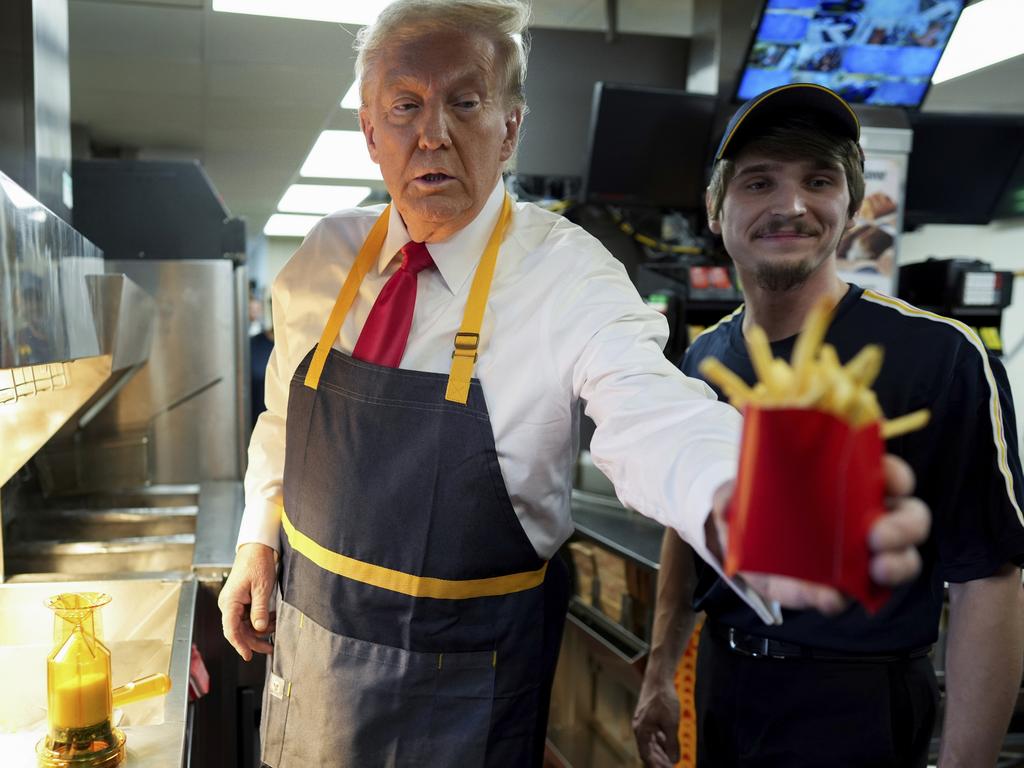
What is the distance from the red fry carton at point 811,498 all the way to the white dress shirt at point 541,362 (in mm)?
217

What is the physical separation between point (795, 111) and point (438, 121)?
629 mm

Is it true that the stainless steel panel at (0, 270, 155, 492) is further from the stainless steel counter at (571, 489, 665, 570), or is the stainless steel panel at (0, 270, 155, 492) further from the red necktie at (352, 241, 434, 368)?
A: the stainless steel counter at (571, 489, 665, 570)

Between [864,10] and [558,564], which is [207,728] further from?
[864,10]

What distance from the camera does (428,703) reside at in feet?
4.04

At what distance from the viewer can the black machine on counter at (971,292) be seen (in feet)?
11.4

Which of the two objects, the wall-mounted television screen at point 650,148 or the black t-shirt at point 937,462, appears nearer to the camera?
the black t-shirt at point 937,462

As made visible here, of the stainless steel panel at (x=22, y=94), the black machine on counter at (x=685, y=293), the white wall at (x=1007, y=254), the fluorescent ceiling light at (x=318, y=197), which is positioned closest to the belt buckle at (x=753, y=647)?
the stainless steel panel at (x=22, y=94)

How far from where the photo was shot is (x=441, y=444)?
4.02ft

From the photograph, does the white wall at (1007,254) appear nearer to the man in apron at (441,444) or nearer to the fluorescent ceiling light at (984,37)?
the fluorescent ceiling light at (984,37)

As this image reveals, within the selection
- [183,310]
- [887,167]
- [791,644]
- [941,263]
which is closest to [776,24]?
[887,167]

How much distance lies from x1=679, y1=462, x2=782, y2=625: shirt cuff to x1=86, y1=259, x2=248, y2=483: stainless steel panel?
9.23ft

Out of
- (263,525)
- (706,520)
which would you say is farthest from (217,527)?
(706,520)

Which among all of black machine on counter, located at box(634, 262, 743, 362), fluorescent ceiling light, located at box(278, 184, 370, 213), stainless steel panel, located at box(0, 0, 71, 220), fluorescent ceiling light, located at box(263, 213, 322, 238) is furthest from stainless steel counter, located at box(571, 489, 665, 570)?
fluorescent ceiling light, located at box(263, 213, 322, 238)

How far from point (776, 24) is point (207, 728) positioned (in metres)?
3.10
